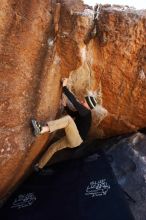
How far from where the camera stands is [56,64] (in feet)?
19.0

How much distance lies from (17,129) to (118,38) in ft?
6.21

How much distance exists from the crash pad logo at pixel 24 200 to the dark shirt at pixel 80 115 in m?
1.17

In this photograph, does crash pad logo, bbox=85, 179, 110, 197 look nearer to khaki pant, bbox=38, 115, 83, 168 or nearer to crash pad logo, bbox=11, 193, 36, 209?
khaki pant, bbox=38, 115, 83, 168

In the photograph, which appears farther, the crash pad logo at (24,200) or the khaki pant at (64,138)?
the crash pad logo at (24,200)

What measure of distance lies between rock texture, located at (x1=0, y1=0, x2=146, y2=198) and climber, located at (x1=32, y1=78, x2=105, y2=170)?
158 millimetres

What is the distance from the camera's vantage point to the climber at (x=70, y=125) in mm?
5484

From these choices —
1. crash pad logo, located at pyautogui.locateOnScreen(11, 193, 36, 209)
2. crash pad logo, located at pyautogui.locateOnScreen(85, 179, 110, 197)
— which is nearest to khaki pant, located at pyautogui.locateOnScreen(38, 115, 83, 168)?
crash pad logo, located at pyautogui.locateOnScreen(11, 193, 36, 209)

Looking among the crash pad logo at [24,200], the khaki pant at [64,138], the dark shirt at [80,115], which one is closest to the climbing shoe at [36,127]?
the khaki pant at [64,138]

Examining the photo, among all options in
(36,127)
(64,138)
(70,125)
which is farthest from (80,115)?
(36,127)

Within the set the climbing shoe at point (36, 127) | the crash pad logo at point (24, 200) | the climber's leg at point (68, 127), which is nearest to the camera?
the climbing shoe at point (36, 127)

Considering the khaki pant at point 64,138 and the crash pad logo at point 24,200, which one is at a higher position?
the khaki pant at point 64,138

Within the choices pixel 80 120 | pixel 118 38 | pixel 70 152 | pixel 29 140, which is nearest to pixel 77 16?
pixel 118 38

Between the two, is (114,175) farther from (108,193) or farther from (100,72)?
(100,72)

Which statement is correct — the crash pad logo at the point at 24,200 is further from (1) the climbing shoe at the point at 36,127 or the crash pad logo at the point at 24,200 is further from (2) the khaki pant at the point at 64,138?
(1) the climbing shoe at the point at 36,127
